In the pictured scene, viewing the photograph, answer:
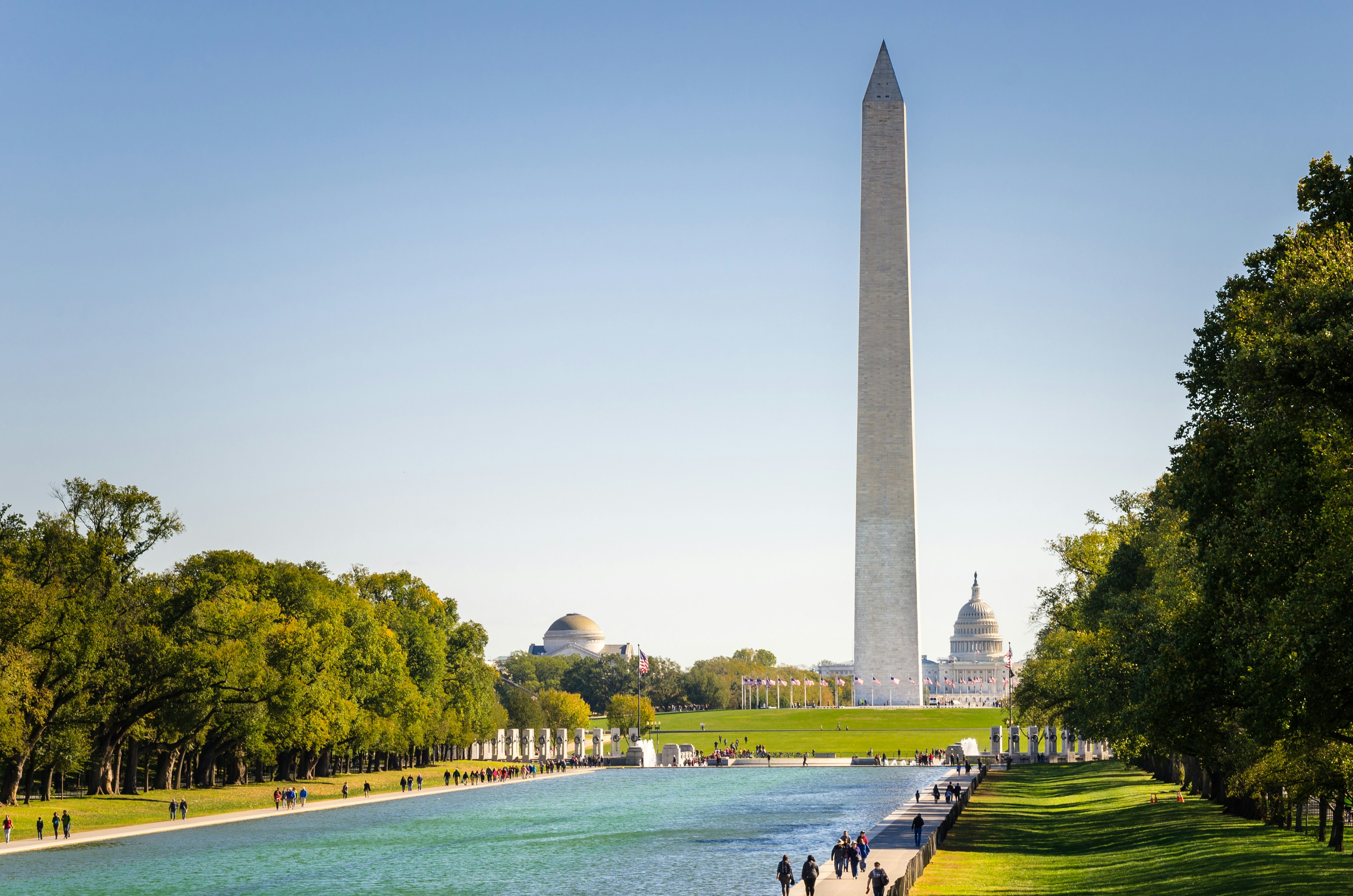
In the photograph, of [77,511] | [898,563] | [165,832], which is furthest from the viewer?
[898,563]

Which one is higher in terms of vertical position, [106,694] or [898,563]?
[898,563]

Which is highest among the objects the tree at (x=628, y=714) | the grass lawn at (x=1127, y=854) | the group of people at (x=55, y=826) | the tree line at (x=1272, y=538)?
the tree line at (x=1272, y=538)

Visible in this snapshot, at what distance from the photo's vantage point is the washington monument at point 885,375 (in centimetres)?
10825

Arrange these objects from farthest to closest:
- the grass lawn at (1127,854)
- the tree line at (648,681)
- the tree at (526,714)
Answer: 1. the tree line at (648,681)
2. the tree at (526,714)
3. the grass lawn at (1127,854)

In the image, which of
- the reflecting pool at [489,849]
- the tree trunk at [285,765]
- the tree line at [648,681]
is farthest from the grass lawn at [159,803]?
the tree line at [648,681]

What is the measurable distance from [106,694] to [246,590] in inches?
391

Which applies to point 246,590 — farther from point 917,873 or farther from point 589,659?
point 589,659

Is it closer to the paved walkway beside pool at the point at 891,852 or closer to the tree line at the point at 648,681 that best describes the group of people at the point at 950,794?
the paved walkway beside pool at the point at 891,852

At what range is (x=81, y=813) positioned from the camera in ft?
165

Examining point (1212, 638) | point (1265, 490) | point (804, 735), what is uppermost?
point (1265, 490)

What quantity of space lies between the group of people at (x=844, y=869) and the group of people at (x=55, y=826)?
2401 centimetres

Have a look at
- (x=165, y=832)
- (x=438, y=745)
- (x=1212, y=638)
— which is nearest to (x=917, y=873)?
(x=1212, y=638)

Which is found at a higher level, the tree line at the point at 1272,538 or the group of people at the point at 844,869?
the tree line at the point at 1272,538

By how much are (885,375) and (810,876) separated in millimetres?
84110
